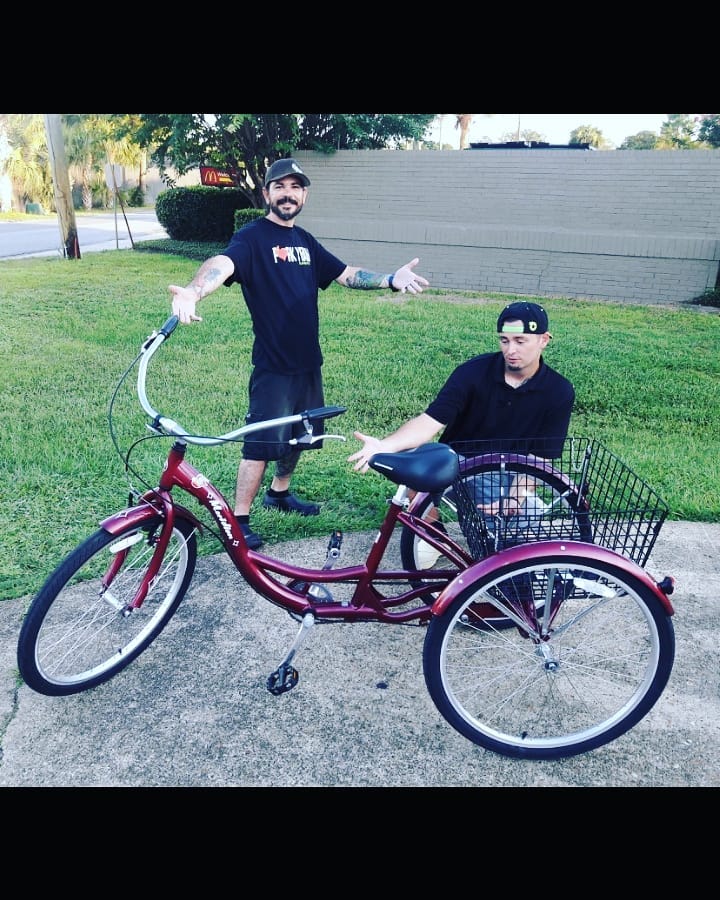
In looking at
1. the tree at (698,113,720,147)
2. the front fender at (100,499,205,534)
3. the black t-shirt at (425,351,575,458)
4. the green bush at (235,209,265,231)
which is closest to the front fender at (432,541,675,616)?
the black t-shirt at (425,351,575,458)

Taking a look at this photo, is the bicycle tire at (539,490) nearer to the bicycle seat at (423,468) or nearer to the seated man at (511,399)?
the seated man at (511,399)

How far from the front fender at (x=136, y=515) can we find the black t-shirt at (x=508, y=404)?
1.18 metres

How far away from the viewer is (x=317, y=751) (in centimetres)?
251

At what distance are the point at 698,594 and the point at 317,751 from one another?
82.9 inches

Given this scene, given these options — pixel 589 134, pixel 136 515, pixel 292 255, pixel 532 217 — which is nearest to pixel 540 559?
pixel 136 515

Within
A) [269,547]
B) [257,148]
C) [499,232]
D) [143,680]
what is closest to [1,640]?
[143,680]

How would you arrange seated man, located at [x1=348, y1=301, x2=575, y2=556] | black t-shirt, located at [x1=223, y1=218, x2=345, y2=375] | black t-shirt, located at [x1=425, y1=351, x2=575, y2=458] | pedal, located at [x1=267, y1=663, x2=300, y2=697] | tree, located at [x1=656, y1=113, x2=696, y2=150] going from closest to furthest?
1. pedal, located at [x1=267, y1=663, x2=300, y2=697]
2. seated man, located at [x1=348, y1=301, x2=575, y2=556]
3. black t-shirt, located at [x1=425, y1=351, x2=575, y2=458]
4. black t-shirt, located at [x1=223, y1=218, x2=345, y2=375]
5. tree, located at [x1=656, y1=113, x2=696, y2=150]

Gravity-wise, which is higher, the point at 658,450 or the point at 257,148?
the point at 257,148

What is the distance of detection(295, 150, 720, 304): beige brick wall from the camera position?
1118 centimetres

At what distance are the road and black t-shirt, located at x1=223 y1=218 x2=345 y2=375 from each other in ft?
42.3

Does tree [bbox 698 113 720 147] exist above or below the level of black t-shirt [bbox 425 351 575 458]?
above

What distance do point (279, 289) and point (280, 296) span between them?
0.04 m

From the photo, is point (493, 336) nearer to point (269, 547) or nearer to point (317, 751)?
point (269, 547)

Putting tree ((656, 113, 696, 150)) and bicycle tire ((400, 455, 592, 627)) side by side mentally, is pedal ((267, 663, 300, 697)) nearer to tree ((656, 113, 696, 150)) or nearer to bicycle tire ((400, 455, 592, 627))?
bicycle tire ((400, 455, 592, 627))
